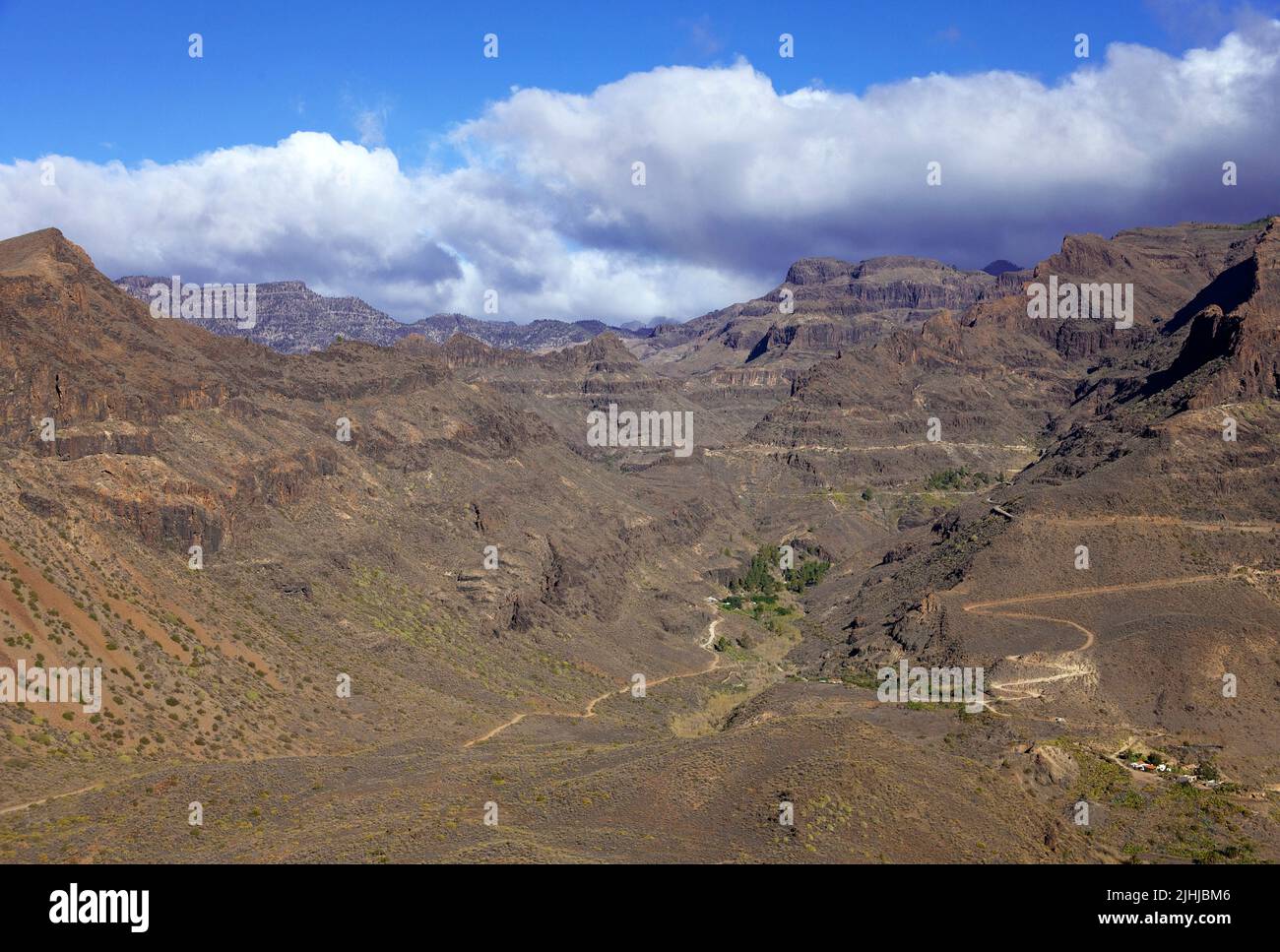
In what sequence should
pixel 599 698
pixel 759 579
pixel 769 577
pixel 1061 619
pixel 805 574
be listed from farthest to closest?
pixel 805 574 < pixel 769 577 < pixel 759 579 < pixel 1061 619 < pixel 599 698

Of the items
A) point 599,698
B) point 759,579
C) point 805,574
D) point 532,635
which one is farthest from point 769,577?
point 599,698

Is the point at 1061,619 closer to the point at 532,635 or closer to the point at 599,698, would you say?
the point at 599,698

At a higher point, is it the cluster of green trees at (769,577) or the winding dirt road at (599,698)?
the cluster of green trees at (769,577)

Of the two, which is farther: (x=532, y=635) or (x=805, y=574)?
(x=805, y=574)

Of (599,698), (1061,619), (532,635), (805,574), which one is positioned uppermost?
(1061,619)

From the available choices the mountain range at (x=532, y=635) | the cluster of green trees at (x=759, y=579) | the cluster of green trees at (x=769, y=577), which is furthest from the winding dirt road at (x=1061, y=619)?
the cluster of green trees at (x=759, y=579)

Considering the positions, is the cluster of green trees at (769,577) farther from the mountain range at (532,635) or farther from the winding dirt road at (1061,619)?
the winding dirt road at (1061,619)

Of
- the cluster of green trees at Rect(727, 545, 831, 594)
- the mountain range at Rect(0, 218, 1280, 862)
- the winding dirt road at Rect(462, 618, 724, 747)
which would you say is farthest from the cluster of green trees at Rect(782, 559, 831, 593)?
the winding dirt road at Rect(462, 618, 724, 747)

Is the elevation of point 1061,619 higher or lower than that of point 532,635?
higher

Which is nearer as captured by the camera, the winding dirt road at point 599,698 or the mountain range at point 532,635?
the mountain range at point 532,635
